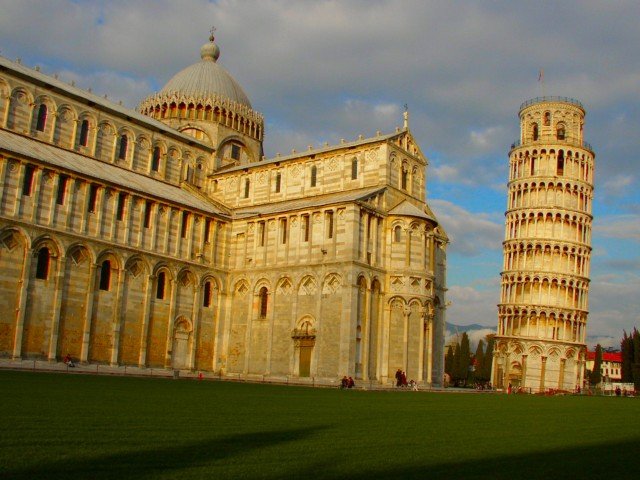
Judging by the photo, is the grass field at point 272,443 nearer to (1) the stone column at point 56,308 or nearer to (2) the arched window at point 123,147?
(1) the stone column at point 56,308

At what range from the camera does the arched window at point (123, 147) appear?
49.1 meters

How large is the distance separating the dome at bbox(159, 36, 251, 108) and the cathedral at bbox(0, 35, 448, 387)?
22.1ft

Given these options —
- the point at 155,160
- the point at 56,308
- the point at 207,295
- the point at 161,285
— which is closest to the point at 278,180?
the point at 155,160

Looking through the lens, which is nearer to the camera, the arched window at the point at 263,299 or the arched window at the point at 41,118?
the arched window at the point at 41,118

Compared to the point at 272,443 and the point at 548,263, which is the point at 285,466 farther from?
the point at 548,263

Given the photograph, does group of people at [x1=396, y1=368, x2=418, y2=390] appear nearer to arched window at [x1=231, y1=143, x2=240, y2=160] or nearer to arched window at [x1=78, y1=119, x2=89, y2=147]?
arched window at [x1=231, y1=143, x2=240, y2=160]

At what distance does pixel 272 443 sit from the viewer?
11.0m

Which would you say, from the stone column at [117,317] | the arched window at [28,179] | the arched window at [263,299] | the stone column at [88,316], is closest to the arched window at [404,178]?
the arched window at [263,299]

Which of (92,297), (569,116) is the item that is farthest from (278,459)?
(569,116)

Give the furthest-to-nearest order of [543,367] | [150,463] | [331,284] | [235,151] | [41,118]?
[543,367], [235,151], [41,118], [331,284], [150,463]

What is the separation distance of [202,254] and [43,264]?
1139 cm

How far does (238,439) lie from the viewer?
1122 cm

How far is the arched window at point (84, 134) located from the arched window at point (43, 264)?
11.0 m

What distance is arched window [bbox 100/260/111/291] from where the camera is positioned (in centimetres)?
4103
